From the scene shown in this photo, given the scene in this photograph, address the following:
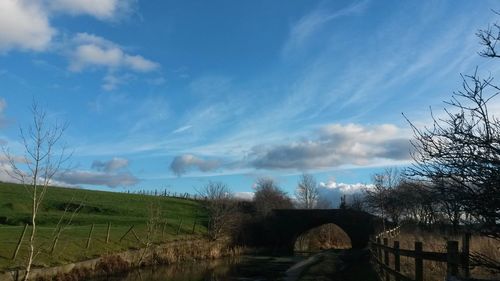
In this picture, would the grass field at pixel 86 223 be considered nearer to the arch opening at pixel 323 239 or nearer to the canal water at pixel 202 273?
the canal water at pixel 202 273

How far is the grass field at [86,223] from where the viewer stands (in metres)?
28.4

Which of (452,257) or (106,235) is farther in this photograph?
(106,235)

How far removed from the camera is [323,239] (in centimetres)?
8125

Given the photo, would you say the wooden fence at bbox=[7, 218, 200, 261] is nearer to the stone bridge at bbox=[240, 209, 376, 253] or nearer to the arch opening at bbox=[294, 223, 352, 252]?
the stone bridge at bbox=[240, 209, 376, 253]

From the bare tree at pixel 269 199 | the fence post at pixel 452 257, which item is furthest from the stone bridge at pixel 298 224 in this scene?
the fence post at pixel 452 257

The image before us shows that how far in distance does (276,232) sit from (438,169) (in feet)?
220

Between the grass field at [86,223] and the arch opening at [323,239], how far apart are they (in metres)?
16.0

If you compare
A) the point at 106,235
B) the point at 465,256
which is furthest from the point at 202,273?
the point at 465,256

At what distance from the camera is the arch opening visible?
7786 cm

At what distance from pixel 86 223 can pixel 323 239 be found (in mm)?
43018

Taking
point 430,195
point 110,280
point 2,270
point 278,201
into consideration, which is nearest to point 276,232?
point 278,201

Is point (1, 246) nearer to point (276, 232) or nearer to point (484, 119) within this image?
point (484, 119)

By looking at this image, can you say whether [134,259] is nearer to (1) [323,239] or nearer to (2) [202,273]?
(2) [202,273]

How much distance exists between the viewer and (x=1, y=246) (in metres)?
25.7
